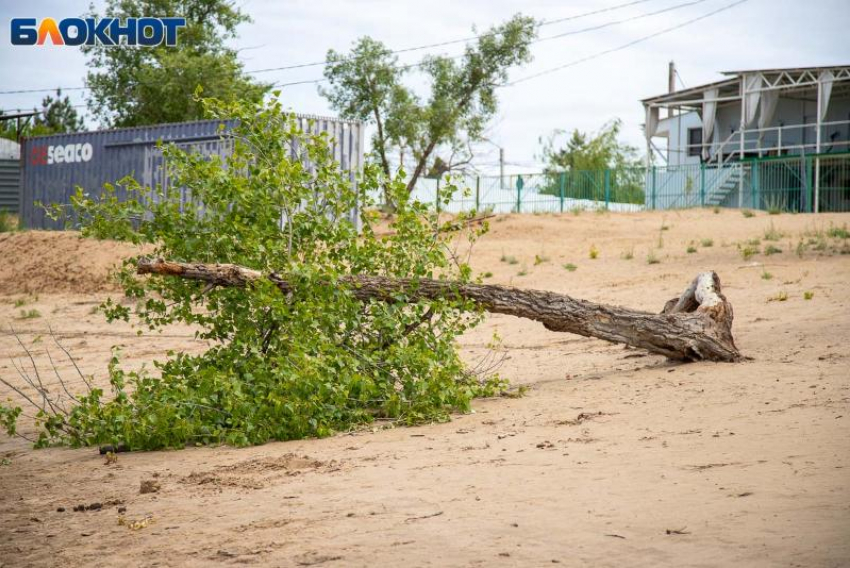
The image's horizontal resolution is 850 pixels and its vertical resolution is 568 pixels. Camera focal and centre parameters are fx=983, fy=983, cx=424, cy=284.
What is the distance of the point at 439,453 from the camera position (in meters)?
5.65

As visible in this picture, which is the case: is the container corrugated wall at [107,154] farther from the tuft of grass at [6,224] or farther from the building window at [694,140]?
the building window at [694,140]

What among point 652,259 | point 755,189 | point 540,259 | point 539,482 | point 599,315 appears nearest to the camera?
point 539,482

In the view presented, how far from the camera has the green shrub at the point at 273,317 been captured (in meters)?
6.50

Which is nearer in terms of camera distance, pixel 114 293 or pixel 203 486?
pixel 203 486

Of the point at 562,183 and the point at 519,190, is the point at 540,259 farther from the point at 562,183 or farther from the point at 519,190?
the point at 519,190

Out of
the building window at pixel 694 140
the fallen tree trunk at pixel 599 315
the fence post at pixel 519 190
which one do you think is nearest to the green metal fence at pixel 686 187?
the fence post at pixel 519 190

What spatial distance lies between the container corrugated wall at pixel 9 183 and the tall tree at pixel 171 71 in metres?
3.49

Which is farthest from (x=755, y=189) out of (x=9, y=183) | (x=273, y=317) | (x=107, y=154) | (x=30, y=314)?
(x=9, y=183)

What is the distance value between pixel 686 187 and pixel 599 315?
22.1 m

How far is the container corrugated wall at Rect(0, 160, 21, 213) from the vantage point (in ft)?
111

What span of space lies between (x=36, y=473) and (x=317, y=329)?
2.08 m

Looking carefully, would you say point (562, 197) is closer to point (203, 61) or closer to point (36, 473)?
point (203, 61)

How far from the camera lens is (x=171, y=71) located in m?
33.0

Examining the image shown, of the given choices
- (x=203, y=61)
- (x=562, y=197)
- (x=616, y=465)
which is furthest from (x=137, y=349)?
(x=203, y=61)
